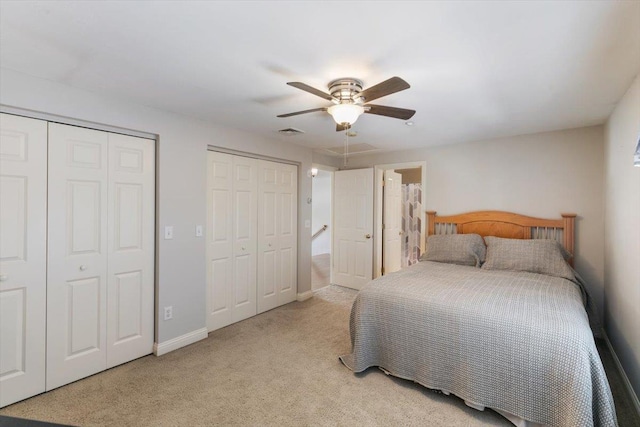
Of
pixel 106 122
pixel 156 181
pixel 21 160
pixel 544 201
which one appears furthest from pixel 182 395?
pixel 544 201

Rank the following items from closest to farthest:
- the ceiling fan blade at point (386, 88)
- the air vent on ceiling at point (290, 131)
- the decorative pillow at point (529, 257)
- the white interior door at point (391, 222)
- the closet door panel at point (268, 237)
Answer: the ceiling fan blade at point (386, 88), the decorative pillow at point (529, 257), the air vent on ceiling at point (290, 131), the closet door panel at point (268, 237), the white interior door at point (391, 222)

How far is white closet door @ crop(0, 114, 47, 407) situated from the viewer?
1.98 meters

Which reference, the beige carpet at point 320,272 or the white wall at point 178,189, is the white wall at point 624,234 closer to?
the white wall at point 178,189

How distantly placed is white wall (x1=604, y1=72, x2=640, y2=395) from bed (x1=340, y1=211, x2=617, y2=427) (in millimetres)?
259

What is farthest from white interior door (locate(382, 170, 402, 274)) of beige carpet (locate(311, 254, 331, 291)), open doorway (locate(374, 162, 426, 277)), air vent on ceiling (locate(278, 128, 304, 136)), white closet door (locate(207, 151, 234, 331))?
white closet door (locate(207, 151, 234, 331))

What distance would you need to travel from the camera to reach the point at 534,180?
11.3 feet

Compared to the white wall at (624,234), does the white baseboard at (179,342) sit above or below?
below

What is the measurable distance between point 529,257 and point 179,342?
11.7 ft

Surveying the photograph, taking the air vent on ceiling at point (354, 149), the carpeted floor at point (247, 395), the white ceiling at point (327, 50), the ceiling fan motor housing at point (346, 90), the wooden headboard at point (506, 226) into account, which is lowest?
the carpeted floor at point (247, 395)

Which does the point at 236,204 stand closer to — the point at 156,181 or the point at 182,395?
the point at 156,181

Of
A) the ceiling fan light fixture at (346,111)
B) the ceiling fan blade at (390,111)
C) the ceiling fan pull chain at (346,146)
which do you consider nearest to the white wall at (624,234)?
the ceiling fan blade at (390,111)

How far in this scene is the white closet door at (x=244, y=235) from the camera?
3453 mm

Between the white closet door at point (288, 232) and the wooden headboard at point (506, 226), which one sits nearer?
the wooden headboard at point (506, 226)

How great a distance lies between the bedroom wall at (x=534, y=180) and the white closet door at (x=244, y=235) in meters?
2.41
